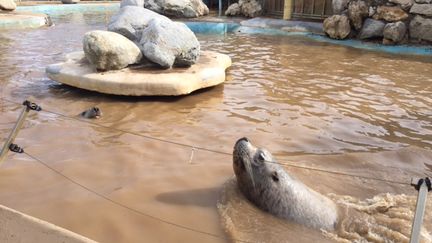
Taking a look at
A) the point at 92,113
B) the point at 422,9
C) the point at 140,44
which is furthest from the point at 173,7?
the point at 92,113

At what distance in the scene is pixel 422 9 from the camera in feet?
40.0

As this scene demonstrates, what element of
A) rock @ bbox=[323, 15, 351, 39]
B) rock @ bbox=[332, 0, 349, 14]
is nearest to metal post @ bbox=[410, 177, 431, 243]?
rock @ bbox=[323, 15, 351, 39]

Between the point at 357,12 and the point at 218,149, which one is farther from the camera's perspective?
the point at 357,12

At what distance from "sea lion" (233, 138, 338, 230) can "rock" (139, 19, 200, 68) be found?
13.0 ft

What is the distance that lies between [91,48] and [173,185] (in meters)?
3.63

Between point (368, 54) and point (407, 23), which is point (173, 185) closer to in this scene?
Answer: point (368, 54)

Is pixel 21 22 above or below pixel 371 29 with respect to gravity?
below

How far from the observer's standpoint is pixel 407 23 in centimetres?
1261

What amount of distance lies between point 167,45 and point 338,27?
829 centimetres

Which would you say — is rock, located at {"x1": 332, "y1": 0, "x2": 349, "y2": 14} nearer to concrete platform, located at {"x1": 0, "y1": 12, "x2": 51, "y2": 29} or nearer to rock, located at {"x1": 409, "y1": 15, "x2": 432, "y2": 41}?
rock, located at {"x1": 409, "y1": 15, "x2": 432, "y2": 41}

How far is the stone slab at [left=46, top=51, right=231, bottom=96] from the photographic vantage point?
6.62m

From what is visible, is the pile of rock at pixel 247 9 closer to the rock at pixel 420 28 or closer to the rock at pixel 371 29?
the rock at pixel 371 29

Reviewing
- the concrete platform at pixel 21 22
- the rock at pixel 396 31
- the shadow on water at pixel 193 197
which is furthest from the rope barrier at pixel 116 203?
Result: the concrete platform at pixel 21 22

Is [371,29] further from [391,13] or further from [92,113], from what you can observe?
[92,113]
